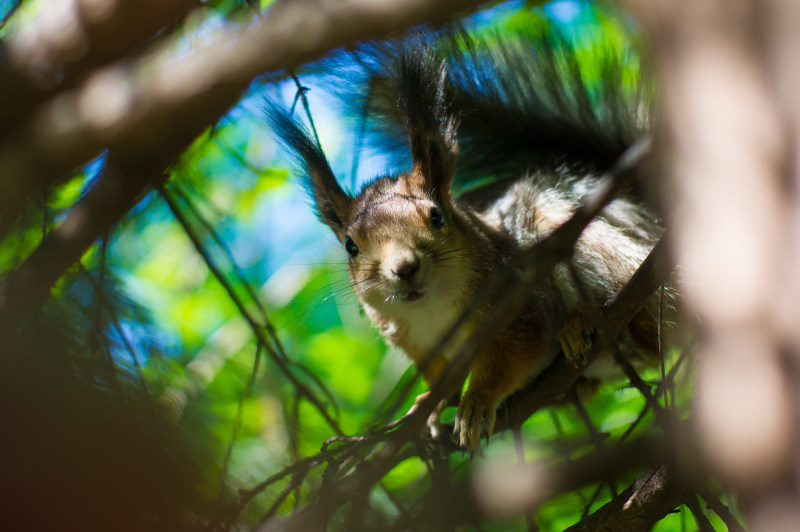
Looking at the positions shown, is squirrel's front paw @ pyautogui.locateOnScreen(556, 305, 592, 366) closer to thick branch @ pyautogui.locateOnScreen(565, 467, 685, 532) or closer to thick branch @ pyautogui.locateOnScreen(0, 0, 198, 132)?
thick branch @ pyautogui.locateOnScreen(565, 467, 685, 532)

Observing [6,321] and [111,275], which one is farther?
[111,275]

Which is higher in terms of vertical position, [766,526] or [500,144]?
[500,144]

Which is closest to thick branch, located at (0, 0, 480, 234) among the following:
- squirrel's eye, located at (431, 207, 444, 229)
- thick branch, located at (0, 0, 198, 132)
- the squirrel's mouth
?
thick branch, located at (0, 0, 198, 132)

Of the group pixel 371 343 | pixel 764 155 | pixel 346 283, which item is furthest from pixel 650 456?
pixel 371 343

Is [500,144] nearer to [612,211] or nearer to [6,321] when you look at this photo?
[612,211]

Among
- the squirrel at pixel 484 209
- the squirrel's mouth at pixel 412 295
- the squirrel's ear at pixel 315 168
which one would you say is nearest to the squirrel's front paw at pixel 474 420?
the squirrel at pixel 484 209

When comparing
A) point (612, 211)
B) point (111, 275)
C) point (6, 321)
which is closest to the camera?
point (6, 321)

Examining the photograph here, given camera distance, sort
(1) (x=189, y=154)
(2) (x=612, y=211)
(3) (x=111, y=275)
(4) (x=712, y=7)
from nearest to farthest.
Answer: (4) (x=712, y=7), (3) (x=111, y=275), (1) (x=189, y=154), (2) (x=612, y=211)

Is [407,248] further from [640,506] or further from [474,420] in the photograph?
[640,506]

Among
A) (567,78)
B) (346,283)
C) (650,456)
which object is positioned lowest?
(650,456)

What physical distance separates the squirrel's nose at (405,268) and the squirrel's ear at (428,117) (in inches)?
25.0

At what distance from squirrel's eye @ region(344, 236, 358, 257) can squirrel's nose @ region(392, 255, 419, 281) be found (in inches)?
19.7

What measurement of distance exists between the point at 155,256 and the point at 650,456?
323 centimetres

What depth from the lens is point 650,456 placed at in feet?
7.37
